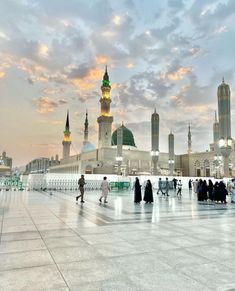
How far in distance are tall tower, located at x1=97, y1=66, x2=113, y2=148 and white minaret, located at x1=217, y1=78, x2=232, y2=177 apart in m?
33.6

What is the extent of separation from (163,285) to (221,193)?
13.0 meters

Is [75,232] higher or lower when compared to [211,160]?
lower

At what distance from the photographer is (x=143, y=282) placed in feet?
10.5

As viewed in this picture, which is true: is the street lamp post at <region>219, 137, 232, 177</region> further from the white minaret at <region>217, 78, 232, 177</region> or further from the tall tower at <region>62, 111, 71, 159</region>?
the tall tower at <region>62, 111, 71, 159</region>

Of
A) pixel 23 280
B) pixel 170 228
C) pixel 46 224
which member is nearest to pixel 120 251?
pixel 23 280

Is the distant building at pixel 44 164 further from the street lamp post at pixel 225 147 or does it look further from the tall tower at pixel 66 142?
the street lamp post at pixel 225 147

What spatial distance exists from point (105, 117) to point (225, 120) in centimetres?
3540

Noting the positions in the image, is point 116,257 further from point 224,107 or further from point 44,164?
point 44,164

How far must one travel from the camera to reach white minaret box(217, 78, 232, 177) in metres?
29.3

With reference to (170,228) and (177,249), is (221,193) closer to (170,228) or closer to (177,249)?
(170,228)

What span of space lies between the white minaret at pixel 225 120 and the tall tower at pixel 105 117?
33.6 m

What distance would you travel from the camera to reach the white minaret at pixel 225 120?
96.2 feet

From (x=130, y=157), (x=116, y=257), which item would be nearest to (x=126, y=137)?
(x=130, y=157)

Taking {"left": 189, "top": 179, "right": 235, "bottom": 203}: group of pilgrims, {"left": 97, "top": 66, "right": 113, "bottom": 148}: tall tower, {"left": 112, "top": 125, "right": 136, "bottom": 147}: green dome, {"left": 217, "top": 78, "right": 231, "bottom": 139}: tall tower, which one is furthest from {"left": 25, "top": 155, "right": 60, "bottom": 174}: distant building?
{"left": 189, "top": 179, "right": 235, "bottom": 203}: group of pilgrims
